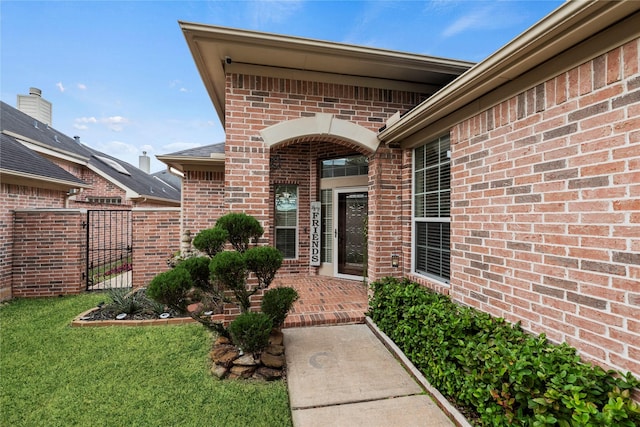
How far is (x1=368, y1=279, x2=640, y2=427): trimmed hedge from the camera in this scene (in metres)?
1.57

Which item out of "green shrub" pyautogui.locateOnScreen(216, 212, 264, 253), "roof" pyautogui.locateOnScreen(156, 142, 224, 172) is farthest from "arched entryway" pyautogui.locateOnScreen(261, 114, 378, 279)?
"green shrub" pyautogui.locateOnScreen(216, 212, 264, 253)

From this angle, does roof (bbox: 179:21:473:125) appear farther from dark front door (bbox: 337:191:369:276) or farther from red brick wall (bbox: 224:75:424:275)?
dark front door (bbox: 337:191:369:276)

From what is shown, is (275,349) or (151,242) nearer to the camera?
(275,349)

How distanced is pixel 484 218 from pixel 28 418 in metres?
4.70

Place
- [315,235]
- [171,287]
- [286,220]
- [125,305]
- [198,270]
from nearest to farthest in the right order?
[171,287] → [198,270] → [125,305] → [315,235] → [286,220]

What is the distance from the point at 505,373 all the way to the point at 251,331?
2.33 meters

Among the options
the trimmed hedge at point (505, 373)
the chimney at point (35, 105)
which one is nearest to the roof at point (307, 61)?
the trimmed hedge at point (505, 373)

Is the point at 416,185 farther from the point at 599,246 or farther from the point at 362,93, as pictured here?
the point at 599,246

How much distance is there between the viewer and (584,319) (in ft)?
6.18

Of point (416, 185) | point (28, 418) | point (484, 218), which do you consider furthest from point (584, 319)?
point (28, 418)

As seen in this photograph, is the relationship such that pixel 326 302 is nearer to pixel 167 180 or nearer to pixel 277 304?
pixel 277 304

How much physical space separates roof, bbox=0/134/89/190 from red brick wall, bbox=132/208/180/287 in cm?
208

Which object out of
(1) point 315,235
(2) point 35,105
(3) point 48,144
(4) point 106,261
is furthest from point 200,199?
(2) point 35,105

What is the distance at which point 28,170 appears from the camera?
620 cm
